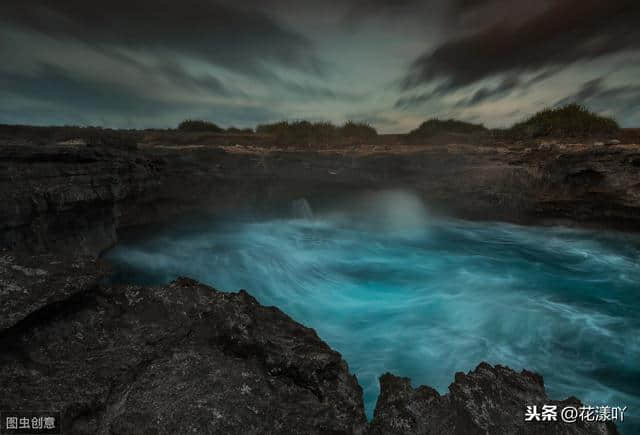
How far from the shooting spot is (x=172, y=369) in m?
2.23

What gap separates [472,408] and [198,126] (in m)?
30.9

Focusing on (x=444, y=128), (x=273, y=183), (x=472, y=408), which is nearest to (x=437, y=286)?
(x=472, y=408)

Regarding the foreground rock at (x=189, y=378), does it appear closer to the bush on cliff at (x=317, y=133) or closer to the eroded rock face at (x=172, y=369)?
the eroded rock face at (x=172, y=369)

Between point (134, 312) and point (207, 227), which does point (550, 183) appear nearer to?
point (207, 227)

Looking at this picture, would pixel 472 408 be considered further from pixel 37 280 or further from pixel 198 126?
pixel 198 126

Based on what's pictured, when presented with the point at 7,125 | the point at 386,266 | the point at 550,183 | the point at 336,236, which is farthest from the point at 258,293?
the point at 7,125

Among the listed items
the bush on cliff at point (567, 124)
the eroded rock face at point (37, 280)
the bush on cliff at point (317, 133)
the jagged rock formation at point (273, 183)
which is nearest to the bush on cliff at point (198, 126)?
the bush on cliff at point (317, 133)

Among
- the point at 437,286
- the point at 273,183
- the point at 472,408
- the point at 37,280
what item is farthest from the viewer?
the point at 273,183

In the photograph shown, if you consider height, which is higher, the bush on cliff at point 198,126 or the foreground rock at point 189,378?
the bush on cliff at point 198,126

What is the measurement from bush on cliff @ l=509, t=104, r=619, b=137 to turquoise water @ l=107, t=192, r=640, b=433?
9.97 metres

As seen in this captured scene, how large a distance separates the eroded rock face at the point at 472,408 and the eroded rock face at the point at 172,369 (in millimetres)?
233

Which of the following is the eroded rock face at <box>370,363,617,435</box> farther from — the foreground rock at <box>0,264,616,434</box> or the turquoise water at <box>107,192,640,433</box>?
the turquoise water at <box>107,192,640,433</box>

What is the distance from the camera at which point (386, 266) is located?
1075 cm

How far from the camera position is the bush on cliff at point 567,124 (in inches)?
747
